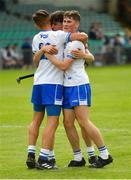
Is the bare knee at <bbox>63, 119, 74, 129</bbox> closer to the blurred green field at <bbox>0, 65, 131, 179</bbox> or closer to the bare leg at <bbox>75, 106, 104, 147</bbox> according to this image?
the bare leg at <bbox>75, 106, 104, 147</bbox>

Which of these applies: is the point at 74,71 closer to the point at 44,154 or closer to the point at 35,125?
the point at 35,125

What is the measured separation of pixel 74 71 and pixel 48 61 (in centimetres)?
33

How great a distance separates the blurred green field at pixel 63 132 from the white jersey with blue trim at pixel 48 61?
3.57 feet

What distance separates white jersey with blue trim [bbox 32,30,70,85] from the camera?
699 centimetres

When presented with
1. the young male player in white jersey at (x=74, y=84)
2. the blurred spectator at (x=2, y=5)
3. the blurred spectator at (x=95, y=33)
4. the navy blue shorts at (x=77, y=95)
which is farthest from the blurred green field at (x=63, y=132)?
the blurred spectator at (x=2, y=5)

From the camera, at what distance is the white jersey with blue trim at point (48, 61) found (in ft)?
22.9

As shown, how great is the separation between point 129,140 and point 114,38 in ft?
93.9

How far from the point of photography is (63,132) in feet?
36.5

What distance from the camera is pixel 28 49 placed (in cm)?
3388

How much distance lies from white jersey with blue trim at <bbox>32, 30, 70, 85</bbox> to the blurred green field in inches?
42.9

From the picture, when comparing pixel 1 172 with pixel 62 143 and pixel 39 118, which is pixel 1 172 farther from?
pixel 62 143

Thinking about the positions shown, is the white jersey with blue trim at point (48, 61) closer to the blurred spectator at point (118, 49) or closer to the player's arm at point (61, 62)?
the player's arm at point (61, 62)

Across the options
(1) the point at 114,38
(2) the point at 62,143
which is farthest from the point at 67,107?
(1) the point at 114,38

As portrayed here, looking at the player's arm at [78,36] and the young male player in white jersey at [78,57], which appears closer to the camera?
the player's arm at [78,36]
